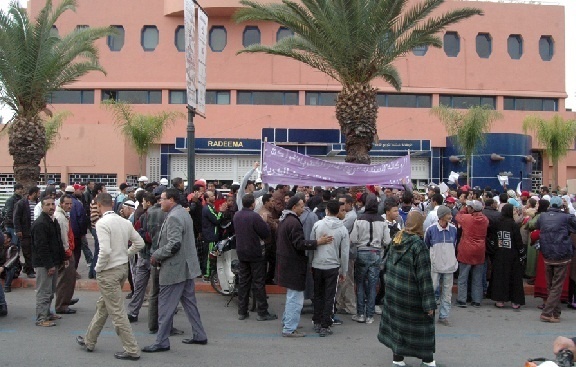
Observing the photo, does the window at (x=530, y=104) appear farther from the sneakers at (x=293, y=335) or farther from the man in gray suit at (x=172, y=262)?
the man in gray suit at (x=172, y=262)

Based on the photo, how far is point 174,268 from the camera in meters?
7.29

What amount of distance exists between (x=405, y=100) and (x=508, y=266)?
26.3 meters

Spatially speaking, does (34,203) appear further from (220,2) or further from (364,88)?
(220,2)

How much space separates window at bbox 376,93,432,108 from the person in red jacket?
25536mm

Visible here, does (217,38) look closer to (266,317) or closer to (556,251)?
(266,317)

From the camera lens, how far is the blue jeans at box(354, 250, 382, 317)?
893 cm

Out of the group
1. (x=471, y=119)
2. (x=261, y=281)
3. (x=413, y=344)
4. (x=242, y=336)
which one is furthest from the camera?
(x=471, y=119)

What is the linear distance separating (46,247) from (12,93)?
928cm

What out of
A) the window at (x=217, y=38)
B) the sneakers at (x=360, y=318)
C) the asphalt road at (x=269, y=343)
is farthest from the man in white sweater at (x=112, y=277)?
the window at (x=217, y=38)

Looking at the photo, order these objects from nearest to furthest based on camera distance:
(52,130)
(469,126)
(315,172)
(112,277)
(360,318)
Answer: (112,277) → (360,318) → (315,172) → (52,130) → (469,126)

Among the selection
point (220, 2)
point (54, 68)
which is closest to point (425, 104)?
point (220, 2)

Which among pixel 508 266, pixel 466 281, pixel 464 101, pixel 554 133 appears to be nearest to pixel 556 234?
pixel 508 266

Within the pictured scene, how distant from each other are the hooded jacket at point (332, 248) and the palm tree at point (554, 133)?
28.2 meters

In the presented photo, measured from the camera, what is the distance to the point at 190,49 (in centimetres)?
1076
